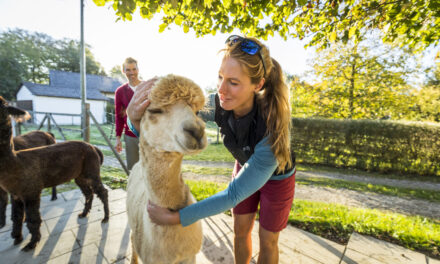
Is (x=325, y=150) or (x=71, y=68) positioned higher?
(x=71, y=68)

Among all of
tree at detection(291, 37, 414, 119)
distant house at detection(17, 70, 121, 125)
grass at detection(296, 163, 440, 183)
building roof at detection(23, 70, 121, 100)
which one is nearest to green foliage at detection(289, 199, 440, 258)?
grass at detection(296, 163, 440, 183)

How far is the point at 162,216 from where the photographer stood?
141 cm

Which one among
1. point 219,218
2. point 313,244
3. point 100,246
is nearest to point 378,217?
point 313,244

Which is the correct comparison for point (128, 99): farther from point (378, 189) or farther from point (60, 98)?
point (60, 98)

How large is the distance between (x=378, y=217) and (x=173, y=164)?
13.5 ft

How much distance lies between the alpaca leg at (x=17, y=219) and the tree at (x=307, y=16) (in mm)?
2859

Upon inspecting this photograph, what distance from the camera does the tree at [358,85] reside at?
1080cm

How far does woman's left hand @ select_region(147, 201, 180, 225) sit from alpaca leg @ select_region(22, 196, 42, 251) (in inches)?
92.4

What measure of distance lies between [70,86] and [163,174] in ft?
148

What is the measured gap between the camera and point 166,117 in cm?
129

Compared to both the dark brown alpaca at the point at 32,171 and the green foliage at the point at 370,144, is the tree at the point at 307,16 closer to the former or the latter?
the dark brown alpaca at the point at 32,171

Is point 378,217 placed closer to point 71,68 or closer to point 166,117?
point 166,117

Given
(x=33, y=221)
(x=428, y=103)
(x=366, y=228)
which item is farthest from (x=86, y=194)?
(x=428, y=103)

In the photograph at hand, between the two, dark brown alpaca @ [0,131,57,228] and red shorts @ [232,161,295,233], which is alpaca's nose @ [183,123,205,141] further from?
dark brown alpaca @ [0,131,57,228]
